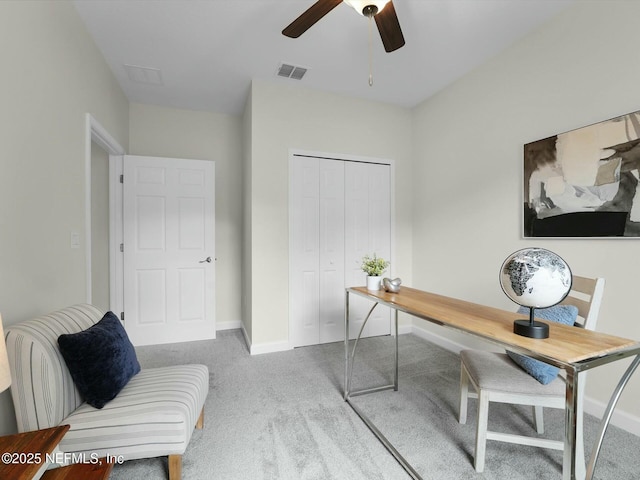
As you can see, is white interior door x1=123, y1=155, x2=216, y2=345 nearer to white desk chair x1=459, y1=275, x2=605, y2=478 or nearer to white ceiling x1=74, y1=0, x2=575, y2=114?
white ceiling x1=74, y1=0, x2=575, y2=114

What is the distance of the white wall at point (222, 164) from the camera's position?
3.81 meters

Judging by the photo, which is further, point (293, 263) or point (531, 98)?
point (293, 263)

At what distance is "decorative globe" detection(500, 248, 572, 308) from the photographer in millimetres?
1051

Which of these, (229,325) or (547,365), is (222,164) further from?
(547,365)


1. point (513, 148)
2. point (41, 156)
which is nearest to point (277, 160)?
point (41, 156)

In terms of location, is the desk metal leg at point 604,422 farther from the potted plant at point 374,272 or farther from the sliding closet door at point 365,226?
the sliding closet door at point 365,226

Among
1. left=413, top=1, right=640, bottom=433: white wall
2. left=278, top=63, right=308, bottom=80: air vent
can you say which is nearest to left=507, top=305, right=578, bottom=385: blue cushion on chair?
left=413, top=1, right=640, bottom=433: white wall

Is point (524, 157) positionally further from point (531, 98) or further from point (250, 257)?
point (250, 257)

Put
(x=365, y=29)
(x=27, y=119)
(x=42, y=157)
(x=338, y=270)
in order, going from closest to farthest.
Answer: (x=27, y=119) → (x=42, y=157) → (x=365, y=29) → (x=338, y=270)

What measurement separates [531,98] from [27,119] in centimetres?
328

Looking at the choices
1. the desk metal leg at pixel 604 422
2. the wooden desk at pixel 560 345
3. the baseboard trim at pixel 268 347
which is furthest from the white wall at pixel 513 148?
the baseboard trim at pixel 268 347

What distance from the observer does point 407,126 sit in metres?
3.84

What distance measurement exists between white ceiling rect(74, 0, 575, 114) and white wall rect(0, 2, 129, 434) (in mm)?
446

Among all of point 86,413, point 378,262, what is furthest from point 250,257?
point 86,413
